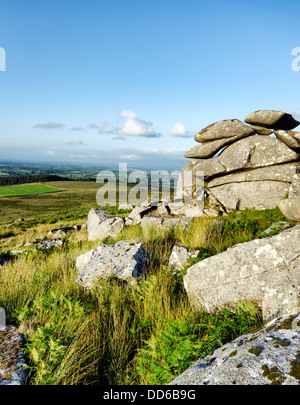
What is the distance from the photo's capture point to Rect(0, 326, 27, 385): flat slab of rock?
2.76m

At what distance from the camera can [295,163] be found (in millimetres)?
14602

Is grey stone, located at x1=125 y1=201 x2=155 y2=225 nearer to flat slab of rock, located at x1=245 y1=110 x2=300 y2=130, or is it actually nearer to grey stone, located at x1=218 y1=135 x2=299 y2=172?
grey stone, located at x1=218 y1=135 x2=299 y2=172

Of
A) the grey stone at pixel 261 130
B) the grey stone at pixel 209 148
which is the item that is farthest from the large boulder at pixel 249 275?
the grey stone at pixel 261 130

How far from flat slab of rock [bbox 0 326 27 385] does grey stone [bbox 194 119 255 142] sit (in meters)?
16.8

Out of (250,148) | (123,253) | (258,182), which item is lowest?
(123,253)

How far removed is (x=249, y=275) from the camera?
4430 millimetres

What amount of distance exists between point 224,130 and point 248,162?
3.34 m

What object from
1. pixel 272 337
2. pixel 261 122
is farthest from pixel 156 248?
pixel 261 122

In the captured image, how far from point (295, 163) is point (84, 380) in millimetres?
15670

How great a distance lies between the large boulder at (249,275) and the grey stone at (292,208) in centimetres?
655

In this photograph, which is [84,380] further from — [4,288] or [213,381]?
[4,288]

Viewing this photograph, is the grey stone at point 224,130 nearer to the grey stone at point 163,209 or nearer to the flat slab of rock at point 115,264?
the grey stone at point 163,209

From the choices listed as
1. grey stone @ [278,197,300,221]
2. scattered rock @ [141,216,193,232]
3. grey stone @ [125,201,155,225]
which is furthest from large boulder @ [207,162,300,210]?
scattered rock @ [141,216,193,232]

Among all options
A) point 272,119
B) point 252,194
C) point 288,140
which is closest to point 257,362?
point 252,194
